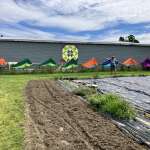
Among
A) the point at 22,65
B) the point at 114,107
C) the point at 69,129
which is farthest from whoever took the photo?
the point at 22,65

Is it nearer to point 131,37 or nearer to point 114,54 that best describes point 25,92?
point 114,54

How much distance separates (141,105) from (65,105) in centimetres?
247

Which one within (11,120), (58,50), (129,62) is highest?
(58,50)

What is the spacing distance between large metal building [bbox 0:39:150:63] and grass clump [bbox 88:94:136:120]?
19.8 m

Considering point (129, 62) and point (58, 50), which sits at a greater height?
point (58, 50)

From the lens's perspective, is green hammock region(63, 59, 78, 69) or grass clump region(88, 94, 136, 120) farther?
green hammock region(63, 59, 78, 69)

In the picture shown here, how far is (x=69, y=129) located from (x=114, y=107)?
1.97 meters

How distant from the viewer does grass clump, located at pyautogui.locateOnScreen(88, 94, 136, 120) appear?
29.9ft

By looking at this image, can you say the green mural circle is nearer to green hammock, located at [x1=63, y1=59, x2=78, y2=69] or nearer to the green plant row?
green hammock, located at [x1=63, y1=59, x2=78, y2=69]

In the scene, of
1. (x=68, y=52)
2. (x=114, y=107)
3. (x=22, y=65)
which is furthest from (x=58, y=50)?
(x=114, y=107)

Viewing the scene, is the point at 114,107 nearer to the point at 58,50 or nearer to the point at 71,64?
the point at 71,64

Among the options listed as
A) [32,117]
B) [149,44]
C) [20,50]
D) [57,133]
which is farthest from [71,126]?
[149,44]

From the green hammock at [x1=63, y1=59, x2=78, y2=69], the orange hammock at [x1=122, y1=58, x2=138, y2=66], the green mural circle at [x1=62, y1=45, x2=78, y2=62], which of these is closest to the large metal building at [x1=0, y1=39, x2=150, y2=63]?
the green mural circle at [x1=62, y1=45, x2=78, y2=62]

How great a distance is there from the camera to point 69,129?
8117mm
